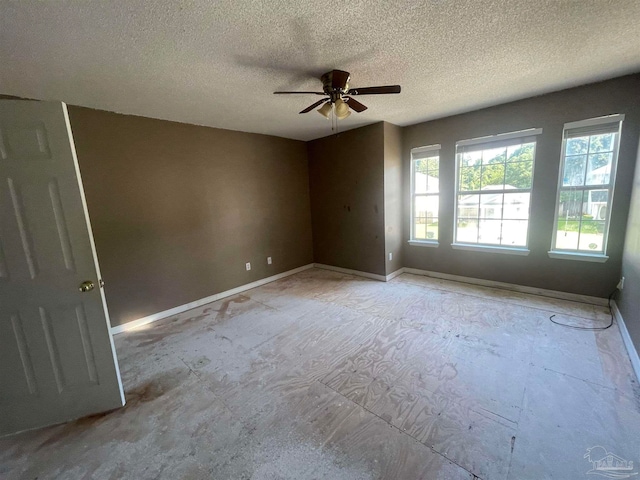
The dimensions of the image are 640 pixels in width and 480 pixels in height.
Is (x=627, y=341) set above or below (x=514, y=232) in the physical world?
below

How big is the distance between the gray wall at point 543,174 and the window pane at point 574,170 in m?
0.11

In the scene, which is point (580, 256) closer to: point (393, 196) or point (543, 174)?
point (543, 174)

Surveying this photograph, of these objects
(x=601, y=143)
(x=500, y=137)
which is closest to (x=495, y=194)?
(x=500, y=137)

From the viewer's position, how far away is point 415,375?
2.07 m

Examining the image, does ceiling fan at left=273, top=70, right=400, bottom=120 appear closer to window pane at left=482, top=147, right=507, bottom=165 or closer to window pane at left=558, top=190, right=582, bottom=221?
window pane at left=482, top=147, right=507, bottom=165

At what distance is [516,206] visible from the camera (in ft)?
11.7

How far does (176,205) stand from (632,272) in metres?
4.99

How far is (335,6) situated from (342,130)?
292 cm

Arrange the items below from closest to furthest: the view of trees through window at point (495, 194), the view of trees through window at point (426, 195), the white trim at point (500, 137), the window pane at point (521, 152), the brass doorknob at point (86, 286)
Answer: the brass doorknob at point (86, 286) → the white trim at point (500, 137) → the window pane at point (521, 152) → the view of trees through window at point (495, 194) → the view of trees through window at point (426, 195)

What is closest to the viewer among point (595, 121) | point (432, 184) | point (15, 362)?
point (15, 362)

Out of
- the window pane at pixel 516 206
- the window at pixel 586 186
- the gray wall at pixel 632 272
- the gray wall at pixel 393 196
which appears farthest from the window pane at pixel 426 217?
the gray wall at pixel 632 272

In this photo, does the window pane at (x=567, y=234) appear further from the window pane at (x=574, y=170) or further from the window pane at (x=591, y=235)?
the window pane at (x=574, y=170)

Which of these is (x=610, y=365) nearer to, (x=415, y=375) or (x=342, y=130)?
(x=415, y=375)

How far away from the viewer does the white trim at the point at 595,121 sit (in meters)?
2.74
